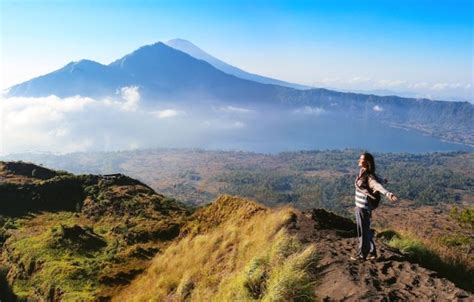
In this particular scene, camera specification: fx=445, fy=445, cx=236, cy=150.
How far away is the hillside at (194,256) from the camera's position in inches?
290

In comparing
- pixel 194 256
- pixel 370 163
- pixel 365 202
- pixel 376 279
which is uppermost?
pixel 370 163

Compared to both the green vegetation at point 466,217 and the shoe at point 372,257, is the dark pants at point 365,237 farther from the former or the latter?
the green vegetation at point 466,217

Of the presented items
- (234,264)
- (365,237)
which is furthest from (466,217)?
(234,264)

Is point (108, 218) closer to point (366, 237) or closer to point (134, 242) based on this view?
point (134, 242)

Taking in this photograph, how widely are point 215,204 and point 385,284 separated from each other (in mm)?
9743

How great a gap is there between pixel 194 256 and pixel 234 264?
2147mm

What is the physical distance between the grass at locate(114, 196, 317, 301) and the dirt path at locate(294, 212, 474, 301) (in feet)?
1.34

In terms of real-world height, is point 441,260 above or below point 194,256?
above

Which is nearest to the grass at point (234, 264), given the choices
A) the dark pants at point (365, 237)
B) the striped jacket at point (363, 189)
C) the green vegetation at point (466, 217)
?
the dark pants at point (365, 237)

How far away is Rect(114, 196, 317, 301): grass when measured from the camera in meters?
7.08

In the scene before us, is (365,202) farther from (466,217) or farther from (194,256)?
(466,217)

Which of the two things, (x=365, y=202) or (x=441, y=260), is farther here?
(x=441, y=260)

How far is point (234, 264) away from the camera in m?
9.91

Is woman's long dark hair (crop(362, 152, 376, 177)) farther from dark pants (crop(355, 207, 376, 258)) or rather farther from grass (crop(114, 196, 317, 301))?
grass (crop(114, 196, 317, 301))
